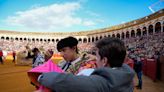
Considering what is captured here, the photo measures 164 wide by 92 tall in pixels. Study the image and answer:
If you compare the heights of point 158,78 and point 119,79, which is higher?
point 119,79

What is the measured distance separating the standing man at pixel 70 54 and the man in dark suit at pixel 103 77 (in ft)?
2.98

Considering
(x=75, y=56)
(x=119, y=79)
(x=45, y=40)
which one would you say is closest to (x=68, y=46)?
(x=75, y=56)

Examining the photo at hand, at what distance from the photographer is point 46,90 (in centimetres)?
132

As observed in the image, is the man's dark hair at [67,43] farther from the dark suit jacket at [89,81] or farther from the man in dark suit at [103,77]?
the dark suit jacket at [89,81]

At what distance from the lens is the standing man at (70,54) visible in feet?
7.65

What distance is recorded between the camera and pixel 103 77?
3.97ft

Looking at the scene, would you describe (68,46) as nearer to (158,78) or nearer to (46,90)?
(46,90)

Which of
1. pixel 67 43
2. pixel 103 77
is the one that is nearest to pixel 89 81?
pixel 103 77

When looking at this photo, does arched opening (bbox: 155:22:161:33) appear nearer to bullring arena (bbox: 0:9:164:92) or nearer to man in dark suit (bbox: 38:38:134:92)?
bullring arena (bbox: 0:9:164:92)

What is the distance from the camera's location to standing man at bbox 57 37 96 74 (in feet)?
7.65

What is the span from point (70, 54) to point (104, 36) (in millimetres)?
20145

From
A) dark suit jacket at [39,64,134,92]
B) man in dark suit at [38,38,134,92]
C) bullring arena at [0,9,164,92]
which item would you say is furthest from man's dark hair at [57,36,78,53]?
bullring arena at [0,9,164,92]

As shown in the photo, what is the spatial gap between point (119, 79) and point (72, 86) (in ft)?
0.78

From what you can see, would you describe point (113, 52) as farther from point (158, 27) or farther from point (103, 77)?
point (158, 27)
